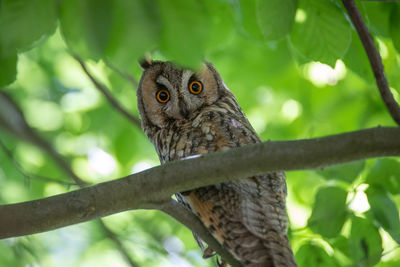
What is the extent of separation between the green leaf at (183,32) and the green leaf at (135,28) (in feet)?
0.13

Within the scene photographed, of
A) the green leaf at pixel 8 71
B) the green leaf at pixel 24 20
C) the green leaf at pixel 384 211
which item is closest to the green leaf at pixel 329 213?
the green leaf at pixel 384 211

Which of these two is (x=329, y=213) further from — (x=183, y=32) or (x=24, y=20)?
(x=24, y=20)

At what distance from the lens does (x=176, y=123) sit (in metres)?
3.05

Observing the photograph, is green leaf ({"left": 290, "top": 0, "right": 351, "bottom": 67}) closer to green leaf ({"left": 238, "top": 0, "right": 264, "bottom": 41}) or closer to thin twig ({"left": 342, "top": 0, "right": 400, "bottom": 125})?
thin twig ({"left": 342, "top": 0, "right": 400, "bottom": 125})

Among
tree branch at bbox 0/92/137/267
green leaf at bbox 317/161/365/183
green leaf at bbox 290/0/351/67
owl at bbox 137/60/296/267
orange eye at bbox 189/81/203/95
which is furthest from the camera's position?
tree branch at bbox 0/92/137/267

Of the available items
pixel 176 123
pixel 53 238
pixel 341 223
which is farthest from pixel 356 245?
pixel 53 238

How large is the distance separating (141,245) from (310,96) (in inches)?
88.1

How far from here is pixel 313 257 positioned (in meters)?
2.49

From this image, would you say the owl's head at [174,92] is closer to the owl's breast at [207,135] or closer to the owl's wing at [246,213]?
the owl's breast at [207,135]

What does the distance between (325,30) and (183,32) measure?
1.10 metres

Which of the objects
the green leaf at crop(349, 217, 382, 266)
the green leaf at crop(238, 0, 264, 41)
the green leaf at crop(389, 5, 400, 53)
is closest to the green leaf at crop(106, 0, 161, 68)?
the green leaf at crop(389, 5, 400, 53)

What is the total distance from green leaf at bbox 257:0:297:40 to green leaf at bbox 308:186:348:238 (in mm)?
1044

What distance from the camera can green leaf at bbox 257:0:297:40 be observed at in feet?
6.18

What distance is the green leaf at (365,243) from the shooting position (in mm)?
2361
